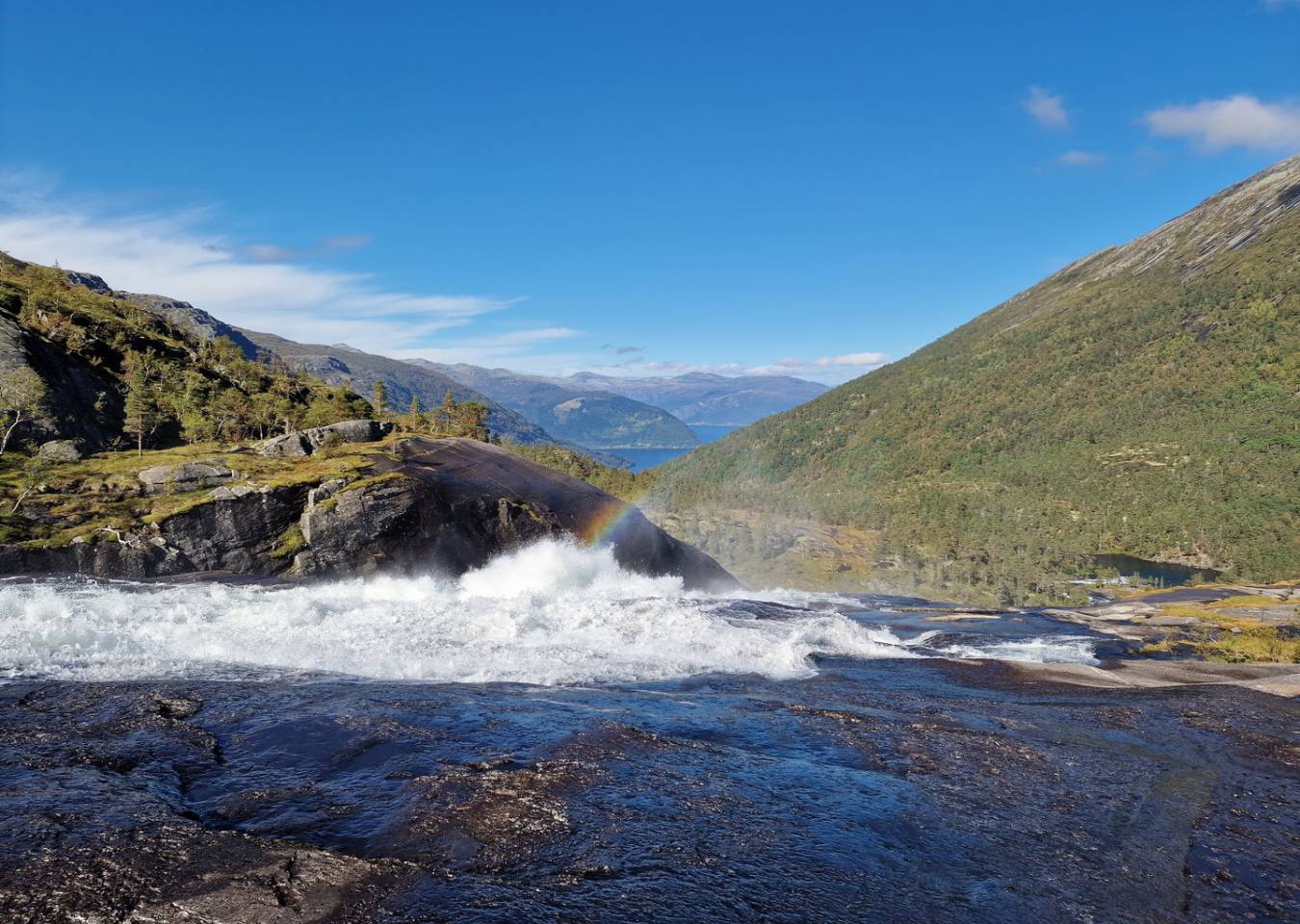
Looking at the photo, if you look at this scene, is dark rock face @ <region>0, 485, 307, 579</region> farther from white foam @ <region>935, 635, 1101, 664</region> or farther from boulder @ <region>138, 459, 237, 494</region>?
white foam @ <region>935, 635, 1101, 664</region>

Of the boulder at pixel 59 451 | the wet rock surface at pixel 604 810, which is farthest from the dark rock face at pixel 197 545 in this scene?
the wet rock surface at pixel 604 810

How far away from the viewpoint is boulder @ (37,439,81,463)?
44.0 m

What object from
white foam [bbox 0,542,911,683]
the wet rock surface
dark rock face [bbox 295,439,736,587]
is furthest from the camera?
dark rock face [bbox 295,439,736,587]

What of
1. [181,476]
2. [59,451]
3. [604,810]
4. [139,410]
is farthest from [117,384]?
[604,810]

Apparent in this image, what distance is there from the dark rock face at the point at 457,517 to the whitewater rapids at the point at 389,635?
13.2 ft

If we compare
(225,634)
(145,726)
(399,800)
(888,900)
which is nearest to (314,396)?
(225,634)

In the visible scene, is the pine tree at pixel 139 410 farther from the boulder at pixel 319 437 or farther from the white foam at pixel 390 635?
the white foam at pixel 390 635

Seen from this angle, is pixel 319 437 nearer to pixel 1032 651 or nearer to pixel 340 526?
pixel 340 526

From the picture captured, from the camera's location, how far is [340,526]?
4225 cm

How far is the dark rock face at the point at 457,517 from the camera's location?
1670 inches

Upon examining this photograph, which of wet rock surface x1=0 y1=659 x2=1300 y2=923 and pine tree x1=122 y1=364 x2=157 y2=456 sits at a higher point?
pine tree x1=122 y1=364 x2=157 y2=456

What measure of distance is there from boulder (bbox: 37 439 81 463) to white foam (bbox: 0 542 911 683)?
15975mm

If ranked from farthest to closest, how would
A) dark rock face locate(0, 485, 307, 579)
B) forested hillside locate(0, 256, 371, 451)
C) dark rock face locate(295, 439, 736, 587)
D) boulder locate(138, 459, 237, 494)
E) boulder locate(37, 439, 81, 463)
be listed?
forested hillside locate(0, 256, 371, 451) → boulder locate(37, 439, 81, 463) → dark rock face locate(295, 439, 736, 587) → boulder locate(138, 459, 237, 494) → dark rock face locate(0, 485, 307, 579)

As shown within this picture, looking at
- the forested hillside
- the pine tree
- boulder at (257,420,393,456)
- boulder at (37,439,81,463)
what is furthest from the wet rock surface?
the pine tree
